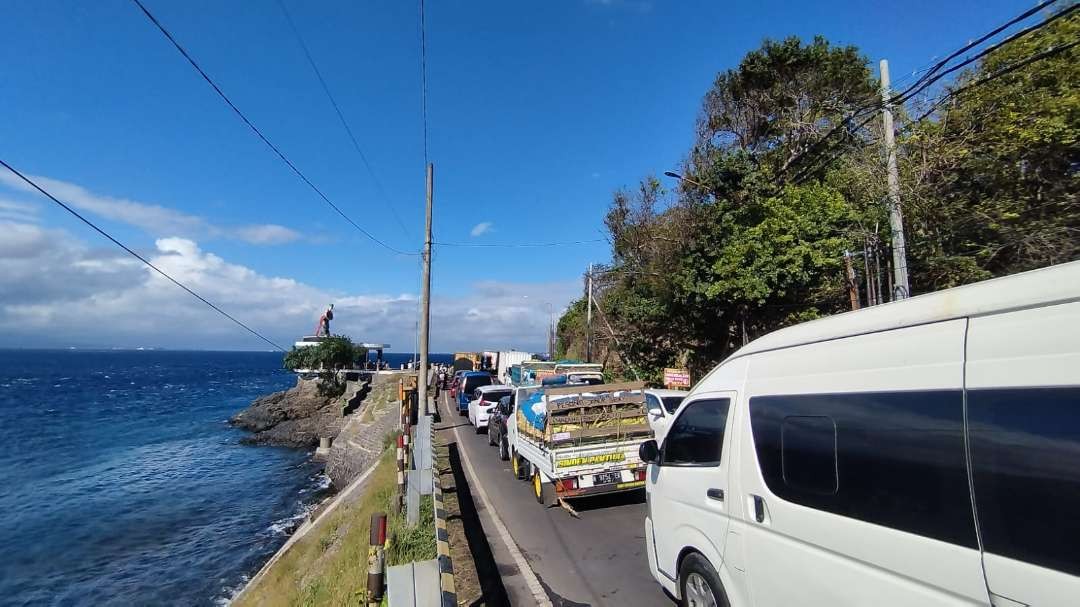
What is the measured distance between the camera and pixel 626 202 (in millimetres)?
33188

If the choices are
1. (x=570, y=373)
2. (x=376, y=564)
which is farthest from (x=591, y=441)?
(x=570, y=373)

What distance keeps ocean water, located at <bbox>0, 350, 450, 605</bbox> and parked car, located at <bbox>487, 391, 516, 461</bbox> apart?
25.3 ft

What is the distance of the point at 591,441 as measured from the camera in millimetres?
8883

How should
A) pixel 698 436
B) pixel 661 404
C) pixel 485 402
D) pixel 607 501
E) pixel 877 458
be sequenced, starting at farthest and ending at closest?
pixel 485 402, pixel 661 404, pixel 607 501, pixel 698 436, pixel 877 458

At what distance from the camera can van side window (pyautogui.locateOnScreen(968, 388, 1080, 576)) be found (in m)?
1.95

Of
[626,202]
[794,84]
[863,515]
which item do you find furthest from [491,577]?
[626,202]

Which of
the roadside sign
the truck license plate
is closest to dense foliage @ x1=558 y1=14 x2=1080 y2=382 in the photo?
the roadside sign

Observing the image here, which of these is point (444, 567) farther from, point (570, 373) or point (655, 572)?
point (570, 373)

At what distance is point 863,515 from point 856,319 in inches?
42.0

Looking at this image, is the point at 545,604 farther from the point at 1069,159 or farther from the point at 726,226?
the point at 726,226

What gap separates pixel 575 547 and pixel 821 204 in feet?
51.7

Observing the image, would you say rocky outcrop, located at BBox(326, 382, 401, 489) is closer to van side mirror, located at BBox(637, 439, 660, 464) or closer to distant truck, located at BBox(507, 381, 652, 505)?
distant truck, located at BBox(507, 381, 652, 505)

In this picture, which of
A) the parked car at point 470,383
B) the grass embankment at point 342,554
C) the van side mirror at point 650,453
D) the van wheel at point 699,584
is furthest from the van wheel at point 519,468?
the parked car at point 470,383

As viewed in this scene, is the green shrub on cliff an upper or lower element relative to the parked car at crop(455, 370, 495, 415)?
upper
